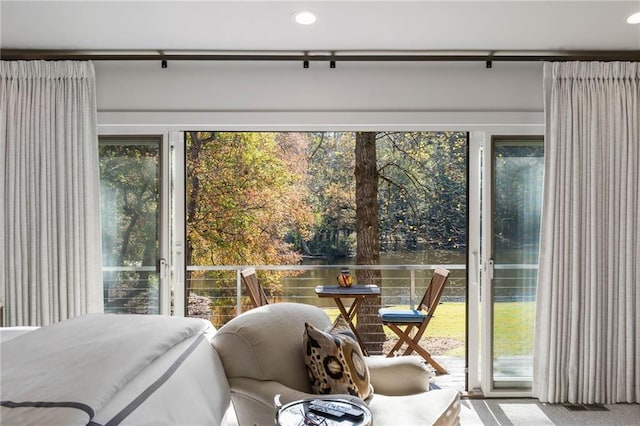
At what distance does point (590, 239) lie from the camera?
10.9 feet

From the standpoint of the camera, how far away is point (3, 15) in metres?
2.88

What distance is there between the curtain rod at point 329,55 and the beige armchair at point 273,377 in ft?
6.52

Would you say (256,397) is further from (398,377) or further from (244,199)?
(244,199)

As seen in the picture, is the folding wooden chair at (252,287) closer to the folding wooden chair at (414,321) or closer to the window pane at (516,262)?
the folding wooden chair at (414,321)

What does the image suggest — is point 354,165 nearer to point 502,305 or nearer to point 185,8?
point 502,305

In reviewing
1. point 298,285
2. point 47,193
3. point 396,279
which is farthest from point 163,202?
point 396,279

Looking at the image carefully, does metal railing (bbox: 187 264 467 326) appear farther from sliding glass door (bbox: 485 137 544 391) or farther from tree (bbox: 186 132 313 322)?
sliding glass door (bbox: 485 137 544 391)

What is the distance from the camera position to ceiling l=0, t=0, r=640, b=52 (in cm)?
275

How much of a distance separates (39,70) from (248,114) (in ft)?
5.02

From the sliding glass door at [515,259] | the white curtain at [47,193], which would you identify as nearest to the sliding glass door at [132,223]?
the white curtain at [47,193]

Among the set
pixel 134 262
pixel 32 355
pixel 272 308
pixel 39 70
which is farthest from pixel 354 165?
pixel 32 355

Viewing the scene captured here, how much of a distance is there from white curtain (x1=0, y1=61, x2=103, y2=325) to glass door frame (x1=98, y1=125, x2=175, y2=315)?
0.84 feet

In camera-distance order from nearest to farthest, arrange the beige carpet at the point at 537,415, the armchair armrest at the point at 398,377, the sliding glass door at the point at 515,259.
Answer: the armchair armrest at the point at 398,377 < the beige carpet at the point at 537,415 < the sliding glass door at the point at 515,259

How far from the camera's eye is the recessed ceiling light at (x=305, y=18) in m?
2.80
